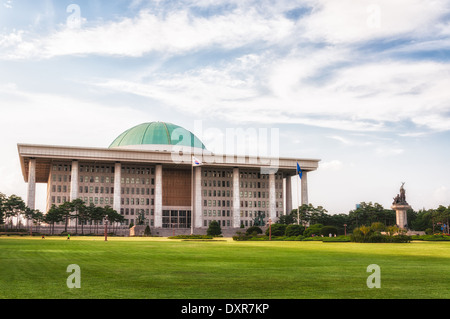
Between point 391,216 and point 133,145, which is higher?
point 133,145

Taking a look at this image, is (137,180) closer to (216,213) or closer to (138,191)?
(138,191)

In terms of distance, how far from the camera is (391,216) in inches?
4446

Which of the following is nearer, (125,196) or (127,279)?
(127,279)

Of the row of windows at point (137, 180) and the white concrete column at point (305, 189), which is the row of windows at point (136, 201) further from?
the white concrete column at point (305, 189)

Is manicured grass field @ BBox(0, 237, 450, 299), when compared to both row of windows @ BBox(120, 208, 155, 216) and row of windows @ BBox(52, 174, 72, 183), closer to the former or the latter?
row of windows @ BBox(120, 208, 155, 216)

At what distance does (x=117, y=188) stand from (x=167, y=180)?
1475 cm

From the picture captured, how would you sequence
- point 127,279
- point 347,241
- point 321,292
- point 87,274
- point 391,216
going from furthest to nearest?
point 391,216 → point 347,241 → point 87,274 → point 127,279 → point 321,292

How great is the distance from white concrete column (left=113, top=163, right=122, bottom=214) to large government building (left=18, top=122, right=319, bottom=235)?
0.79 feet

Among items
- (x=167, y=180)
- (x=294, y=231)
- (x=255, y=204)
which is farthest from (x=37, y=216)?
(x=255, y=204)

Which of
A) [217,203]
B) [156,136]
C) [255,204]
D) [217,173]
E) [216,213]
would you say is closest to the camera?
[216,213]

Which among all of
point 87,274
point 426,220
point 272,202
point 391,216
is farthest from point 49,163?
point 87,274

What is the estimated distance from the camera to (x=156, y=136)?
441 feet
